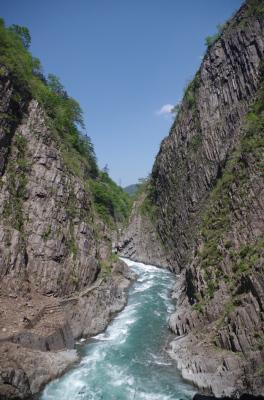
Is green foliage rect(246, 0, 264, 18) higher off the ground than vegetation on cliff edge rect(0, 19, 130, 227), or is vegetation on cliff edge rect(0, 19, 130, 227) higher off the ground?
green foliage rect(246, 0, 264, 18)

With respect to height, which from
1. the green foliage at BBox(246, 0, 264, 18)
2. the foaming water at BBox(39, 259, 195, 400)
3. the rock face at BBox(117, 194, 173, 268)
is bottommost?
the foaming water at BBox(39, 259, 195, 400)

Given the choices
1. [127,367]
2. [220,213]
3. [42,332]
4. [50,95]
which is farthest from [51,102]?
[127,367]

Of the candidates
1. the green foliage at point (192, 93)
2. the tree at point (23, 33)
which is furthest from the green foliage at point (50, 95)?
the green foliage at point (192, 93)

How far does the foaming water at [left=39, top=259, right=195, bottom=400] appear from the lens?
21.3 metres

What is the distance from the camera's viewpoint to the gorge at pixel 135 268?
73.7 ft

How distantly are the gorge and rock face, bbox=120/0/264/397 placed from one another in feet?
0.47

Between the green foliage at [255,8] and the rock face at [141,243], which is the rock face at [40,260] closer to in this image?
the rock face at [141,243]

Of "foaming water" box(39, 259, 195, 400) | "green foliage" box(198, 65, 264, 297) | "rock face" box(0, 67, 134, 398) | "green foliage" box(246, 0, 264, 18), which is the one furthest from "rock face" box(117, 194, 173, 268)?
"green foliage" box(246, 0, 264, 18)

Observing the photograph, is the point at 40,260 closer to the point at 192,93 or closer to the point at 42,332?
the point at 42,332

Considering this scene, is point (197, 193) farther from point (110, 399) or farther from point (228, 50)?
point (110, 399)

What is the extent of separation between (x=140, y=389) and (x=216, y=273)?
507 inches

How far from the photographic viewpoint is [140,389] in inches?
856

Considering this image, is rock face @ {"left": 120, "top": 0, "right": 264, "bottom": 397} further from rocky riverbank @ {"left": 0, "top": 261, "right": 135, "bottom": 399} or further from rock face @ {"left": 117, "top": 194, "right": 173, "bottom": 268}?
rocky riverbank @ {"left": 0, "top": 261, "right": 135, "bottom": 399}

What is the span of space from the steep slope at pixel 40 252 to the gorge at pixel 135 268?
13 centimetres
